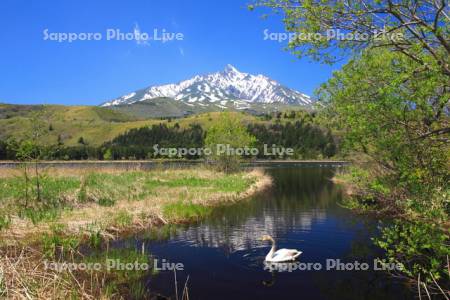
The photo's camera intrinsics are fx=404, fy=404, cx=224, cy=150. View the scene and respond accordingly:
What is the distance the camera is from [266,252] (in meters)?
21.1

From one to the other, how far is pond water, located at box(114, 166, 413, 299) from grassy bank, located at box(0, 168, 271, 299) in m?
1.75

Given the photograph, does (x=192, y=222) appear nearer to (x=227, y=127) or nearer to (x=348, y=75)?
(x=348, y=75)

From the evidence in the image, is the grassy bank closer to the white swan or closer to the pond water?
the pond water

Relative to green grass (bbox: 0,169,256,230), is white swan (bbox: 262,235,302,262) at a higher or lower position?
lower

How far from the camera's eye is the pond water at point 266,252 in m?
15.7

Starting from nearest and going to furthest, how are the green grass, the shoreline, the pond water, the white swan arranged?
the pond water < the white swan < the shoreline < the green grass

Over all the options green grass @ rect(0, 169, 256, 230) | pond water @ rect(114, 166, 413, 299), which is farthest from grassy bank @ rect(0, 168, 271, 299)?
pond water @ rect(114, 166, 413, 299)

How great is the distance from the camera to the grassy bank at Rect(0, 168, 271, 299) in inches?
460

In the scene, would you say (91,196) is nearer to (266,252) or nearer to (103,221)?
(103,221)

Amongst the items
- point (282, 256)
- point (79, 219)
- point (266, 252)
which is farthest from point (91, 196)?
point (282, 256)

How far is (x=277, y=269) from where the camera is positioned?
18297mm

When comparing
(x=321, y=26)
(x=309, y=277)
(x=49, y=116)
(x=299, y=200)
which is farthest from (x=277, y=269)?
(x=299, y=200)

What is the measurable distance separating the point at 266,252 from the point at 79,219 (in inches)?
441

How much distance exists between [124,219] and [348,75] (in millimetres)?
17260
